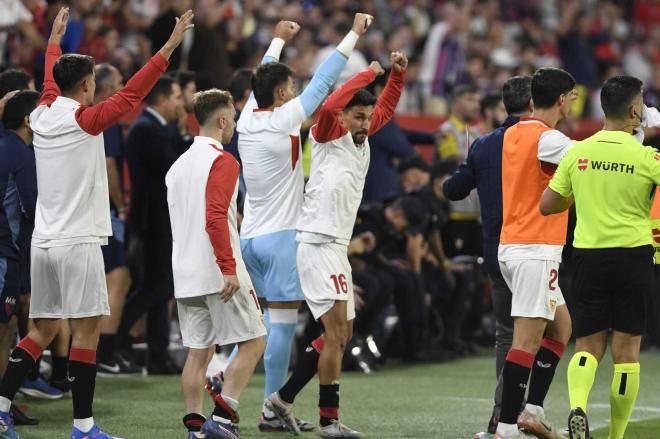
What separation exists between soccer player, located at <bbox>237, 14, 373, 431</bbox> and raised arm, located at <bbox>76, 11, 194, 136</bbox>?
3.48ft

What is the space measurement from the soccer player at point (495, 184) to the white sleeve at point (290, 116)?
3.25ft

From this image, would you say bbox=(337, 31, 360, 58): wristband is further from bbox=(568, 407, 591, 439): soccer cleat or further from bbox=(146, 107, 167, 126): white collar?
bbox=(146, 107, 167, 126): white collar

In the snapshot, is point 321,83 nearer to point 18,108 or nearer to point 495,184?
point 495,184

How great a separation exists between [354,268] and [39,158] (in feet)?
15.8

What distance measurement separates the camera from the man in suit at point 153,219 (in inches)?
406

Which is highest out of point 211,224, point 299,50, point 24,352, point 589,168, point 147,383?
point 299,50

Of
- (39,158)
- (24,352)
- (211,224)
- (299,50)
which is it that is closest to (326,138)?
(211,224)

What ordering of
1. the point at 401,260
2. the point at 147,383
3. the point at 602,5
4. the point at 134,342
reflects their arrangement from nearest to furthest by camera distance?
the point at 147,383 → the point at 134,342 → the point at 401,260 → the point at 602,5

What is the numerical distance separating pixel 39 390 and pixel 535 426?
389cm

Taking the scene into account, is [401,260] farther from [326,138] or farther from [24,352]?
[24,352]

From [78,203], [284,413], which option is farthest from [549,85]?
[78,203]

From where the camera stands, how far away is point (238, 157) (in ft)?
32.9

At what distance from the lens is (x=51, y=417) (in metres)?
8.23

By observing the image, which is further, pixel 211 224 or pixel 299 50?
pixel 299 50
